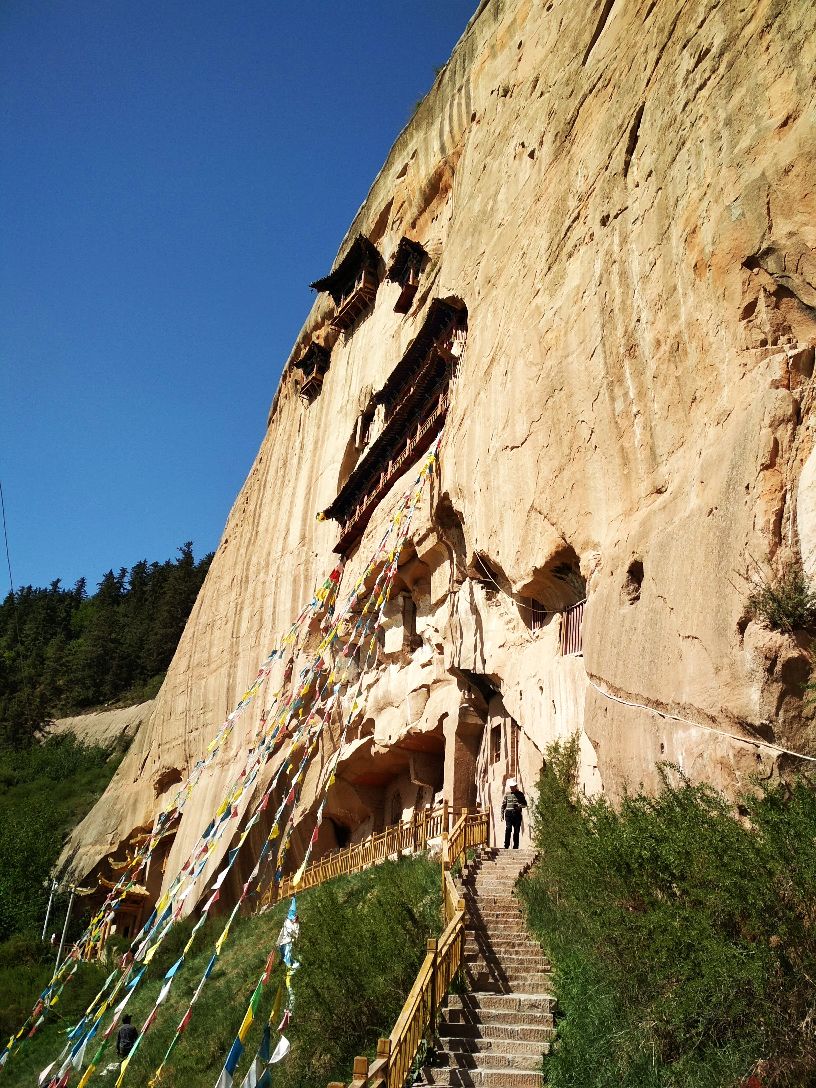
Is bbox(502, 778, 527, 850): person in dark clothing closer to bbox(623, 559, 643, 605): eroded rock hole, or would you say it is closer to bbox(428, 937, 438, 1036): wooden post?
bbox(428, 937, 438, 1036): wooden post

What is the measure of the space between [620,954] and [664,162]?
359 inches

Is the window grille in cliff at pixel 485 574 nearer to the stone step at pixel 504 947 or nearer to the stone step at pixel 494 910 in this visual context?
the stone step at pixel 494 910

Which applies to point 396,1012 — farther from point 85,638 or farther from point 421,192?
point 85,638

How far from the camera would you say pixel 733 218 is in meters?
8.80

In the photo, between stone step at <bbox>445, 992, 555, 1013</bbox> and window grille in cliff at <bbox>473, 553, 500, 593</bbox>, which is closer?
stone step at <bbox>445, 992, 555, 1013</bbox>

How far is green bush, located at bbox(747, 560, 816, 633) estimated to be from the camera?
273 inches

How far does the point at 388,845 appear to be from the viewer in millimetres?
16672

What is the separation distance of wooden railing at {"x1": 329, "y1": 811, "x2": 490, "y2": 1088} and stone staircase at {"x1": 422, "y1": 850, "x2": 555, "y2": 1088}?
225 millimetres

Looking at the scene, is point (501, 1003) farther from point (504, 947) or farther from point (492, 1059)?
point (504, 947)

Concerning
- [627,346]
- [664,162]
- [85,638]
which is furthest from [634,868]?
[85,638]

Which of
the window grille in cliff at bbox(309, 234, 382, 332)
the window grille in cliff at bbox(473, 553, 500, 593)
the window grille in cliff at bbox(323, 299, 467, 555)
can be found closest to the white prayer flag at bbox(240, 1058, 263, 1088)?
the window grille in cliff at bbox(473, 553, 500, 593)

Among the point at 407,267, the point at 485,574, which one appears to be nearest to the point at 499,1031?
the point at 485,574

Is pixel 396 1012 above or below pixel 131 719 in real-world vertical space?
below

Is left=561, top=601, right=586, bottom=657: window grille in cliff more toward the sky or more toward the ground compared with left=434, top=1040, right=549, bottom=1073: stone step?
more toward the sky
